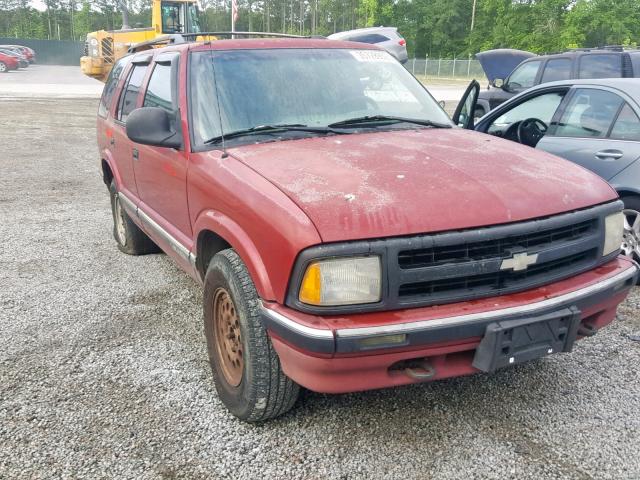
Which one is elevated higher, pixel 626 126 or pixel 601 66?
pixel 601 66

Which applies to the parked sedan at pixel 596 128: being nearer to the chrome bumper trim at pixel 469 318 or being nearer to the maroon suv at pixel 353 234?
the maroon suv at pixel 353 234

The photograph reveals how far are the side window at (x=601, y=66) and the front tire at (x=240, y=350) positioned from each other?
7.87 meters

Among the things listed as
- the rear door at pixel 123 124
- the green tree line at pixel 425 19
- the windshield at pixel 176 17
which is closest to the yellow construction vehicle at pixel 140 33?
the windshield at pixel 176 17

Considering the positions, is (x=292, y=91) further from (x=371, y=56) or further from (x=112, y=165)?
(x=112, y=165)

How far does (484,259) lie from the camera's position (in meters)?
2.36

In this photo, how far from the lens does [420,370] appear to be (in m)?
2.40

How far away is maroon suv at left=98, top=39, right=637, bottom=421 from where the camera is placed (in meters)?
2.25

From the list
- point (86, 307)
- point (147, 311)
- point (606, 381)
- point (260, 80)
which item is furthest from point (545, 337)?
point (86, 307)

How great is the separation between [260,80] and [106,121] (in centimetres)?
249

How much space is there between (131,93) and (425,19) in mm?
64474

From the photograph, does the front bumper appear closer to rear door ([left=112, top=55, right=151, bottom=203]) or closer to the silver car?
rear door ([left=112, top=55, right=151, bottom=203])

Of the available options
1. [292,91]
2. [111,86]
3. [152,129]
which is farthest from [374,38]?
[152,129]

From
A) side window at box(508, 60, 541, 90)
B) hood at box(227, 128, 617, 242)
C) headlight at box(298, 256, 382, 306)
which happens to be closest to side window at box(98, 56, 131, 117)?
hood at box(227, 128, 617, 242)

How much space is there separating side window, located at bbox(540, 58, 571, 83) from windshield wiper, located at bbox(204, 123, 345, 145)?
758 cm
